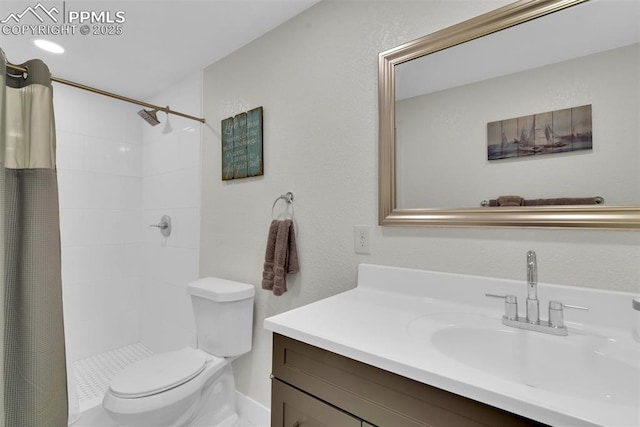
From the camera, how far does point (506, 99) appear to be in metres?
1.05

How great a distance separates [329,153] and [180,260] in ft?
4.92

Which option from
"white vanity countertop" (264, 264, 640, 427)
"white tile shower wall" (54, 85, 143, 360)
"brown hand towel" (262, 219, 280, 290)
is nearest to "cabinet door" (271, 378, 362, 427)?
"white vanity countertop" (264, 264, 640, 427)

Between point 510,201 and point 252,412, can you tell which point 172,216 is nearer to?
point 252,412

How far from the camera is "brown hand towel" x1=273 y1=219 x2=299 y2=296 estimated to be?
1.49 metres

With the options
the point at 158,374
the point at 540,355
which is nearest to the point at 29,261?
the point at 158,374

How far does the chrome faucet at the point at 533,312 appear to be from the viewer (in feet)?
2.78

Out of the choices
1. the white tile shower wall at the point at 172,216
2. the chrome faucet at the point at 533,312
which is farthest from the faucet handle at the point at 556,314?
the white tile shower wall at the point at 172,216

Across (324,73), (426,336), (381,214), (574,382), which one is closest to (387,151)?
(381,214)

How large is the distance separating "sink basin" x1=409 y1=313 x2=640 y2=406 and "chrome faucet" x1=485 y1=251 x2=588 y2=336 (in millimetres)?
19

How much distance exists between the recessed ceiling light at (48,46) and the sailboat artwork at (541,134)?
2.41m

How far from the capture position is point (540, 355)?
82 cm

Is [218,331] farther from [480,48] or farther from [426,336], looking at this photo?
[480,48]

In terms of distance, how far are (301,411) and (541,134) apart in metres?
1.10

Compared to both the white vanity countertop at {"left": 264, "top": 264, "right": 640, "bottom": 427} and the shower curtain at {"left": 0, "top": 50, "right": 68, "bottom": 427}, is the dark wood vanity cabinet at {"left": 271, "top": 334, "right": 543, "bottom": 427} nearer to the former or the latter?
the white vanity countertop at {"left": 264, "top": 264, "right": 640, "bottom": 427}
